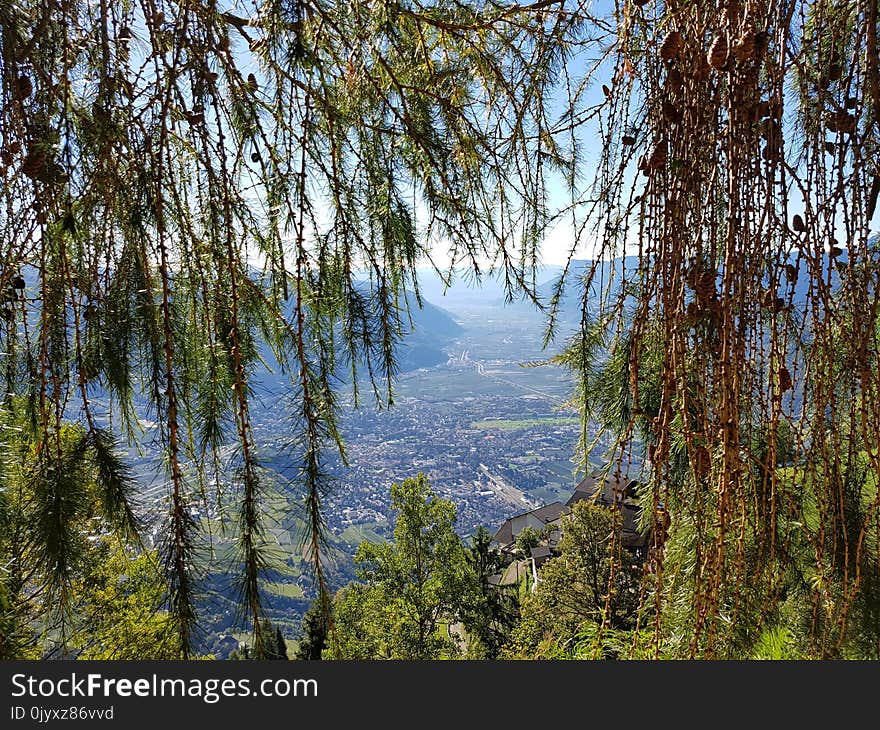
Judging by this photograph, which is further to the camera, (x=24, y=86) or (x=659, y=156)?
(x=24, y=86)

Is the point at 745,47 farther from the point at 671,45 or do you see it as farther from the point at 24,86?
the point at 24,86

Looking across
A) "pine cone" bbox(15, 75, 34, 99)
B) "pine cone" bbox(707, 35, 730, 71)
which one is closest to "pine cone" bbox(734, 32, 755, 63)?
"pine cone" bbox(707, 35, 730, 71)

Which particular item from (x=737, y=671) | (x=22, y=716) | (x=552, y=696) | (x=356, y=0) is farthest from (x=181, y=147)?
(x=737, y=671)

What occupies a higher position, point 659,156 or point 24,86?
A: point 24,86

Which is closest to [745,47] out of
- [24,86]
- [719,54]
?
[719,54]

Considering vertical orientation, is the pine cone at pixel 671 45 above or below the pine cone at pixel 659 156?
above

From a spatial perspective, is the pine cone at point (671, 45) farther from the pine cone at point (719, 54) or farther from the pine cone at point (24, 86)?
the pine cone at point (24, 86)

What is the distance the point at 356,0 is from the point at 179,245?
16.9 inches

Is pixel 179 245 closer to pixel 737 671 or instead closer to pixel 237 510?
pixel 237 510

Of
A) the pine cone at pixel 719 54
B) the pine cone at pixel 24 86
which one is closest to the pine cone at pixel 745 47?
the pine cone at pixel 719 54

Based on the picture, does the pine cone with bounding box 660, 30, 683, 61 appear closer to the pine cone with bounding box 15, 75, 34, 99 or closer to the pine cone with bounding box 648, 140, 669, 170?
the pine cone with bounding box 648, 140, 669, 170

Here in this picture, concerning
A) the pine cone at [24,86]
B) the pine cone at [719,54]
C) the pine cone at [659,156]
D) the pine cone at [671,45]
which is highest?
the pine cone at [24,86]

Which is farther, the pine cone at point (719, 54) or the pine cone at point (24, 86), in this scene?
the pine cone at point (24, 86)

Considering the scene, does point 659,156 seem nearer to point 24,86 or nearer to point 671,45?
point 671,45
